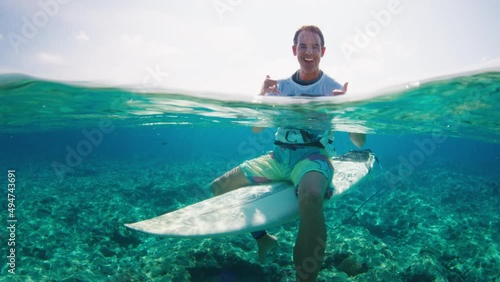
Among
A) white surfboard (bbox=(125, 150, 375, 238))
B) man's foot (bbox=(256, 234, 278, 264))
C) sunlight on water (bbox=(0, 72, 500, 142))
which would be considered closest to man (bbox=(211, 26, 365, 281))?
man's foot (bbox=(256, 234, 278, 264))

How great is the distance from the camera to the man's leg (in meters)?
3.56

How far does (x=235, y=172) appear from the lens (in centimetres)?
575

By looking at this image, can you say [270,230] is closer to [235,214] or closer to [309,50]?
[235,214]

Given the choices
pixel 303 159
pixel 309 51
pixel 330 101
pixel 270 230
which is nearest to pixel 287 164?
pixel 303 159

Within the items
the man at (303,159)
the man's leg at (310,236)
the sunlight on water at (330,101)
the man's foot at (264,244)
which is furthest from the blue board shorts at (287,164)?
the sunlight on water at (330,101)

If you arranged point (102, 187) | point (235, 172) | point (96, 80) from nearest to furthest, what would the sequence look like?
point (235, 172)
point (96, 80)
point (102, 187)

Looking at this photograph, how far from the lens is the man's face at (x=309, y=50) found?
505 centimetres

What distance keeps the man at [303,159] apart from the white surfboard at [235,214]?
0.34 m

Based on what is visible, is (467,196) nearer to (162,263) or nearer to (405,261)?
(405,261)

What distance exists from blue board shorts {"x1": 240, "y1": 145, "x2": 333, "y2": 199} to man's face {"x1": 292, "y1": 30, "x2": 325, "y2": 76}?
161 cm

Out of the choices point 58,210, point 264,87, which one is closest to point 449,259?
point 264,87

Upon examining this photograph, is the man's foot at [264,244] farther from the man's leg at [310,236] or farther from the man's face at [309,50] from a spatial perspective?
the man's face at [309,50]

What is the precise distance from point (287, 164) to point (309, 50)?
2247 millimetres

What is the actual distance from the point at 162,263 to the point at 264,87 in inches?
190
